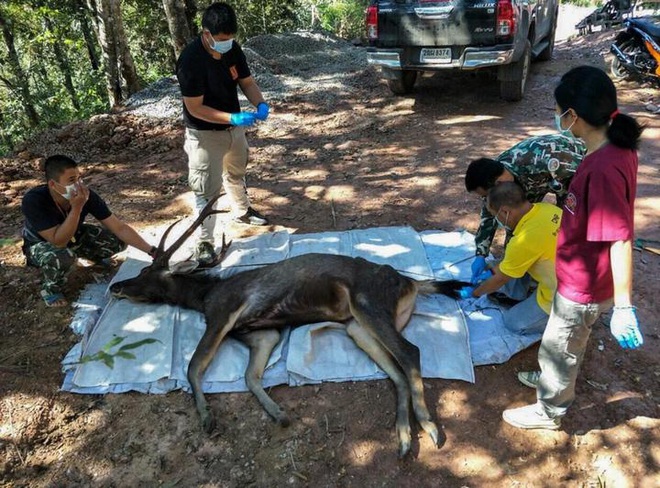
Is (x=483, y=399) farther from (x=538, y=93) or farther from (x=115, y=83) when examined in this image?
(x=115, y=83)

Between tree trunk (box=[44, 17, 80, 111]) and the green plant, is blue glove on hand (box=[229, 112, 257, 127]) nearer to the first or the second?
the green plant

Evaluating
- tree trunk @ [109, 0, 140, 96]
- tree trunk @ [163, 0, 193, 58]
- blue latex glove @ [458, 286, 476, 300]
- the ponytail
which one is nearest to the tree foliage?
tree trunk @ [109, 0, 140, 96]

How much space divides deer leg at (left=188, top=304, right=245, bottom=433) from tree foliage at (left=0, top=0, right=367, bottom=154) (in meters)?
12.0

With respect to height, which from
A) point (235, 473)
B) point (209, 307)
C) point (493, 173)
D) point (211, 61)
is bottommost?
point (235, 473)

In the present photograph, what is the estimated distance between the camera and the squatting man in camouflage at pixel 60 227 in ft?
13.5

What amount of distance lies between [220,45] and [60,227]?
2.11m

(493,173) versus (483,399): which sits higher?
(493,173)

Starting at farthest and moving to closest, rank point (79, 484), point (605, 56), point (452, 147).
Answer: point (605, 56)
point (452, 147)
point (79, 484)

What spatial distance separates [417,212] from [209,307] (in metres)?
2.79

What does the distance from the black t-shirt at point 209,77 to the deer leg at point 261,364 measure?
206 centimetres

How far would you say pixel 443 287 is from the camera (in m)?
4.09

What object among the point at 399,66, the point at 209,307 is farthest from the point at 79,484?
the point at 399,66

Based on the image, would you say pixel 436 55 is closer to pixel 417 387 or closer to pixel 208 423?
pixel 417 387

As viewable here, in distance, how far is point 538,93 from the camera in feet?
30.4
